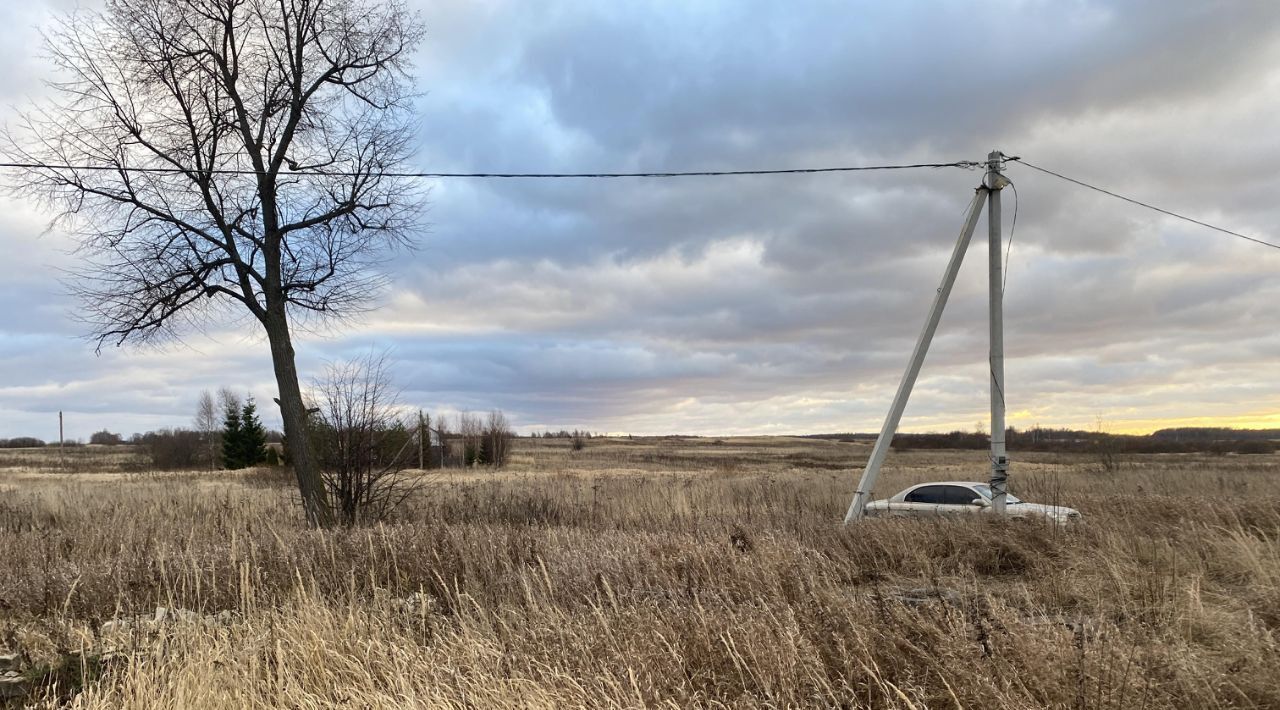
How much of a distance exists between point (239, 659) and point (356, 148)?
1108 cm

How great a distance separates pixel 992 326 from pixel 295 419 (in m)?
11.4

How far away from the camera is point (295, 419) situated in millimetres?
13242

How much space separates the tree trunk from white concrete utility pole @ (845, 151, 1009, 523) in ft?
28.5

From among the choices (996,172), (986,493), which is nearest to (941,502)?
(986,493)

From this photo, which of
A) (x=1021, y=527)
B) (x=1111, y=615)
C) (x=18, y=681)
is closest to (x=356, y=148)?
(x=18, y=681)

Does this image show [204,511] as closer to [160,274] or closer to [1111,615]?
[160,274]

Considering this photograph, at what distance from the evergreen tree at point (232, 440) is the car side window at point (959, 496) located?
2237 inches

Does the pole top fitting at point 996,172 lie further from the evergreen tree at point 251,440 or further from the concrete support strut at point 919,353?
the evergreen tree at point 251,440

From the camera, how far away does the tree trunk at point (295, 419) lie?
12938 millimetres

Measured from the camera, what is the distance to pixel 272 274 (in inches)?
527

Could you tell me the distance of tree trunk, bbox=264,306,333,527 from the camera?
1294 cm

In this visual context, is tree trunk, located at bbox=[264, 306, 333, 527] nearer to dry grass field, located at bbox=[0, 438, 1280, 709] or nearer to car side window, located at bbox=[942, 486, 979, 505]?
dry grass field, located at bbox=[0, 438, 1280, 709]

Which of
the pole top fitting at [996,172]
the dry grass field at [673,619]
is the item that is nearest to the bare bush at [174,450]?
the dry grass field at [673,619]

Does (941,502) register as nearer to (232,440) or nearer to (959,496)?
(959,496)
